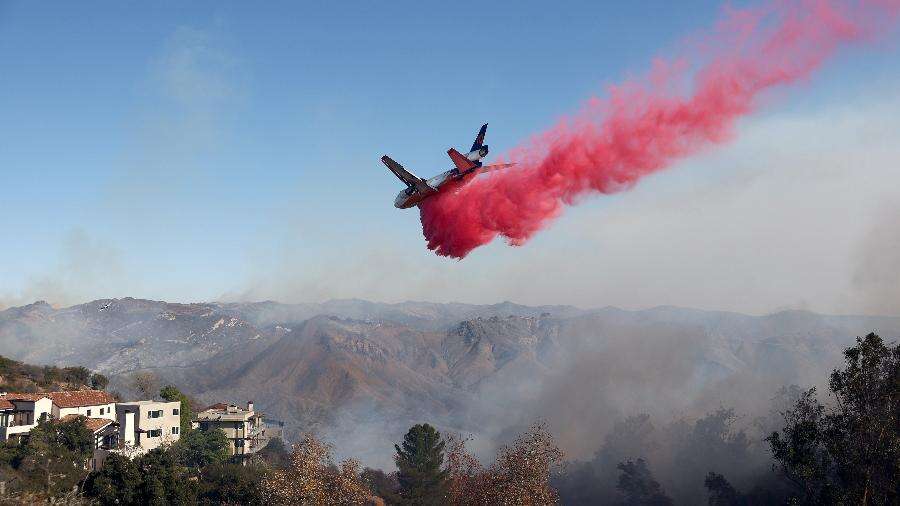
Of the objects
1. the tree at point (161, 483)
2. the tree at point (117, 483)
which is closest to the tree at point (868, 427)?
the tree at point (161, 483)

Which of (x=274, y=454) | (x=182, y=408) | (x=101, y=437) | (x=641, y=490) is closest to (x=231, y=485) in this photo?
(x=101, y=437)

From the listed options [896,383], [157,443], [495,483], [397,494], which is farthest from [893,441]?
[157,443]

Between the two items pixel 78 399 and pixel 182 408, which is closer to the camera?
pixel 78 399

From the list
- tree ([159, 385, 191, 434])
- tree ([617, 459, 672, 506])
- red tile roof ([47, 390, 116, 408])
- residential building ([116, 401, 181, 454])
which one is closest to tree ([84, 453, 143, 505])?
red tile roof ([47, 390, 116, 408])

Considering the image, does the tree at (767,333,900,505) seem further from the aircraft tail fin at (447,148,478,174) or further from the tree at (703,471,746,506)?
the tree at (703,471,746,506)

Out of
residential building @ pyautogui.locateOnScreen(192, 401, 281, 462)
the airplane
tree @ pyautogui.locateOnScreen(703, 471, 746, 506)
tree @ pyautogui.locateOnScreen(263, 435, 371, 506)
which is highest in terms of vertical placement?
the airplane

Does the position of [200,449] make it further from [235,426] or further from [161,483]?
[161,483]

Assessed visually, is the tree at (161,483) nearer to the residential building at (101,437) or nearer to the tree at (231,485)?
the tree at (231,485)
